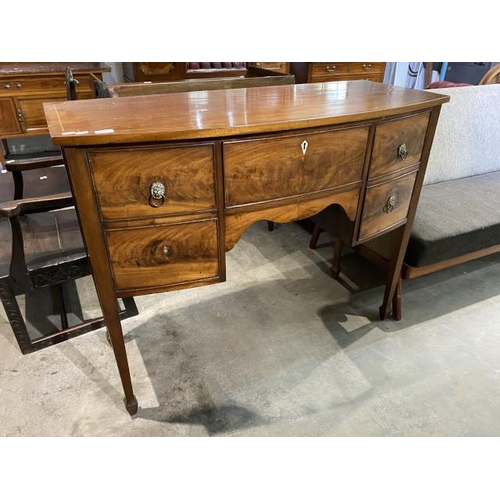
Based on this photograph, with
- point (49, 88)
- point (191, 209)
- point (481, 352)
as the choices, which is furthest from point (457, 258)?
point (49, 88)

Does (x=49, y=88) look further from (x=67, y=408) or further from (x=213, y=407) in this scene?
(x=213, y=407)

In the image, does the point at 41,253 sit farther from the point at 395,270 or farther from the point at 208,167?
the point at 395,270

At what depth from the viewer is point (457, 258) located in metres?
1.76

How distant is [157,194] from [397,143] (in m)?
0.83

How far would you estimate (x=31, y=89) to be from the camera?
263 cm

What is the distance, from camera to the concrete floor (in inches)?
54.7

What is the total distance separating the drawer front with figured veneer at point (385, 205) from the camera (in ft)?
4.51

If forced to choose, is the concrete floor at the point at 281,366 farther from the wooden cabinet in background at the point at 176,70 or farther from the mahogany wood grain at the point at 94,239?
the wooden cabinet in background at the point at 176,70

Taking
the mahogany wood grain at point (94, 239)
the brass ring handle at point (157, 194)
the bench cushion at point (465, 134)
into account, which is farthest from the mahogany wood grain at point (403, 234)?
the mahogany wood grain at point (94, 239)

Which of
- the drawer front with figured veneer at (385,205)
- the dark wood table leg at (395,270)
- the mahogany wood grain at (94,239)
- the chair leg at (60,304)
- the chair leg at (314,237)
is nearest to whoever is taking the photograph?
the mahogany wood grain at (94,239)

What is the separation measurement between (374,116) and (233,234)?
0.55 meters

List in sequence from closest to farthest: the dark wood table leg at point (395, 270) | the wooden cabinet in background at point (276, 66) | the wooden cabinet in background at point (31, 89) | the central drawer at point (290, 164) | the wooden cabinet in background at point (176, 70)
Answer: the central drawer at point (290, 164) < the dark wood table leg at point (395, 270) < the wooden cabinet in background at point (31, 89) < the wooden cabinet in background at point (176, 70) < the wooden cabinet in background at point (276, 66)

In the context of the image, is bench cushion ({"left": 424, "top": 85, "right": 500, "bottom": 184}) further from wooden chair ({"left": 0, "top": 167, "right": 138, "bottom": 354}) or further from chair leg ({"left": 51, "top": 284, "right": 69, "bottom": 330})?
chair leg ({"left": 51, "top": 284, "right": 69, "bottom": 330})

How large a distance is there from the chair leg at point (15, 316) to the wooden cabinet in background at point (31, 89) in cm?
164
